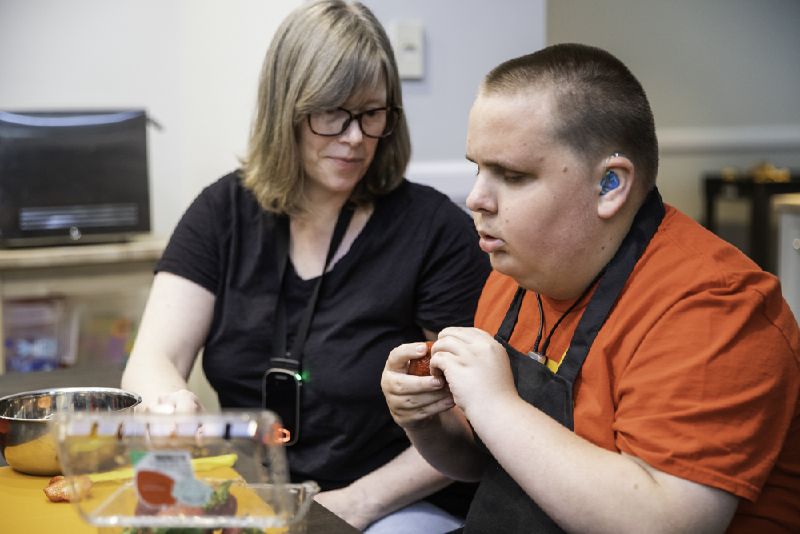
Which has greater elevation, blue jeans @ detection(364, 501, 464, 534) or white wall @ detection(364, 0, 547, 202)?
white wall @ detection(364, 0, 547, 202)

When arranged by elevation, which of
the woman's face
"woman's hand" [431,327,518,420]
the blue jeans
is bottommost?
the blue jeans

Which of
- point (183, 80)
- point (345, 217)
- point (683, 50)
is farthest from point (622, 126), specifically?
point (683, 50)

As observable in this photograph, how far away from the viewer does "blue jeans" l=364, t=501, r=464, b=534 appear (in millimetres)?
1686

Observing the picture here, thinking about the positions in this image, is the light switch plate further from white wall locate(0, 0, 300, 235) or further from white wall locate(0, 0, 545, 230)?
white wall locate(0, 0, 300, 235)

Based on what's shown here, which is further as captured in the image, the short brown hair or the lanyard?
the lanyard

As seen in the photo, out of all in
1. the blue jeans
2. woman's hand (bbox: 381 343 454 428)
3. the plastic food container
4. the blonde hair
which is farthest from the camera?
the blonde hair

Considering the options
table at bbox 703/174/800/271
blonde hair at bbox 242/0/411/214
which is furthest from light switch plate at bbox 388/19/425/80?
table at bbox 703/174/800/271

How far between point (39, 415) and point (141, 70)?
2.77 m

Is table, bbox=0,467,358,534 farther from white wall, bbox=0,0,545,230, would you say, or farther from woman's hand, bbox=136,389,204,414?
white wall, bbox=0,0,545,230

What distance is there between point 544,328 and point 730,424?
1.09ft

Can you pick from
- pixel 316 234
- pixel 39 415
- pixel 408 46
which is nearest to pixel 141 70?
pixel 408 46

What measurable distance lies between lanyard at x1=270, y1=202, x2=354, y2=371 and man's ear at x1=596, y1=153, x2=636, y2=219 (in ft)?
2.57

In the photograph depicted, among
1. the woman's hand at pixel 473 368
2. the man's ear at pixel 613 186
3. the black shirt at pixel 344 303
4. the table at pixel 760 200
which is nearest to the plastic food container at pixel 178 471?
the woman's hand at pixel 473 368

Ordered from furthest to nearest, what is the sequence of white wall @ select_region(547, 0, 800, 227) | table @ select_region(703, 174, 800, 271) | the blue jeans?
white wall @ select_region(547, 0, 800, 227) → table @ select_region(703, 174, 800, 271) → the blue jeans
